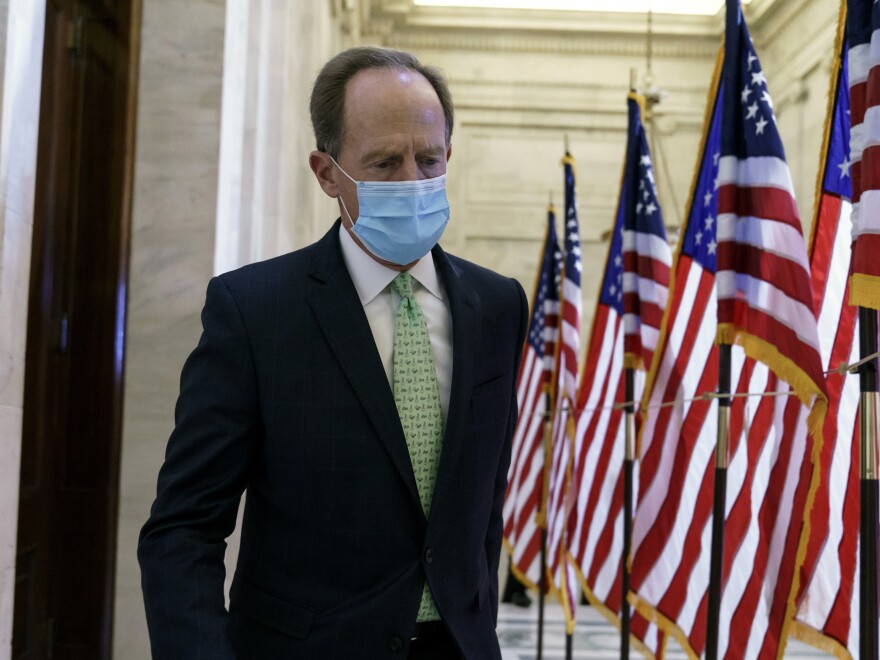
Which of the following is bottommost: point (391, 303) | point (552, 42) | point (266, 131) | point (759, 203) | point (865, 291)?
point (391, 303)

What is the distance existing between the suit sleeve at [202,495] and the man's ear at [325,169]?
1.20 ft

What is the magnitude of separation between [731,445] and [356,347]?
3.46 metres

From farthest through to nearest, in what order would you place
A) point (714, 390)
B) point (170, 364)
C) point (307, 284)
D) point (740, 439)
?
point (714, 390), point (740, 439), point (170, 364), point (307, 284)

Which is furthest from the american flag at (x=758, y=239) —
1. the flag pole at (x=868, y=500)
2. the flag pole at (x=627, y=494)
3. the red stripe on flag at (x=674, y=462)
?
the flag pole at (x=627, y=494)

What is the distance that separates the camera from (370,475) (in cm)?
181

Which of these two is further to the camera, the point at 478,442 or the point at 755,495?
the point at 755,495

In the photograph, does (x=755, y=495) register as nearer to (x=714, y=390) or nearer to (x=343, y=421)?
(x=714, y=390)

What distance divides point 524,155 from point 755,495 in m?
10.8

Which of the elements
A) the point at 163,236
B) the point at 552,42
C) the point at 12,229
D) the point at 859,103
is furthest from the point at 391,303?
the point at 552,42

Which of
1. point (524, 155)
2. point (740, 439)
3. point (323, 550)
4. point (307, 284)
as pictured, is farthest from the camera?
point (524, 155)

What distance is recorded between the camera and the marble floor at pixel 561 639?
863 centimetres

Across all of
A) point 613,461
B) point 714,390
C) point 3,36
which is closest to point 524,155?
point 613,461

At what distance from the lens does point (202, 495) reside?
1758mm

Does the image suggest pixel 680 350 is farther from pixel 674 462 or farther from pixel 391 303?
pixel 391 303
